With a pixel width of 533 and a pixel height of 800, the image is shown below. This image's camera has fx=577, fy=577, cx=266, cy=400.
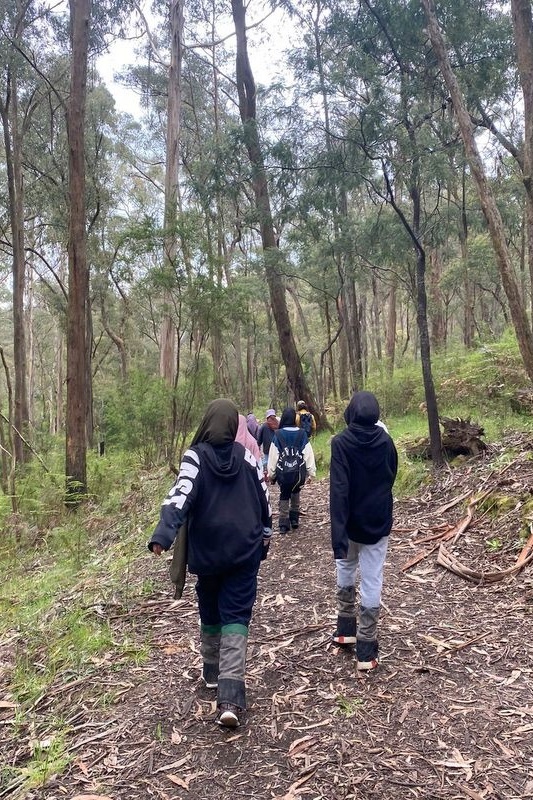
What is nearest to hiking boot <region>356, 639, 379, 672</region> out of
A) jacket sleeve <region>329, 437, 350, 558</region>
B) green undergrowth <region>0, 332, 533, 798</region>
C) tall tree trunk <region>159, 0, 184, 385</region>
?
green undergrowth <region>0, 332, 533, 798</region>

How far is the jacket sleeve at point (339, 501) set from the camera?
371cm

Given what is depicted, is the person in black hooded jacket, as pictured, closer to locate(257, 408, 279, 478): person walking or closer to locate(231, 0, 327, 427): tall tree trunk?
locate(257, 408, 279, 478): person walking

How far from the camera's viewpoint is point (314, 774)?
2.82 m

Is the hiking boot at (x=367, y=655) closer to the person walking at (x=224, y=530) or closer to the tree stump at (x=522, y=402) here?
the person walking at (x=224, y=530)

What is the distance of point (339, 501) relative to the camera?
3.73 metres

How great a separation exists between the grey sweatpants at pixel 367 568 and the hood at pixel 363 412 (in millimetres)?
778

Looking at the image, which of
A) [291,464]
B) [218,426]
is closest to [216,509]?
[218,426]

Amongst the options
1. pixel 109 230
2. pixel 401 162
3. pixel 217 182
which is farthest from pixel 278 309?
pixel 109 230

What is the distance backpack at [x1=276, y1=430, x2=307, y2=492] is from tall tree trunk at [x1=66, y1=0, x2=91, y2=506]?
5.40 meters

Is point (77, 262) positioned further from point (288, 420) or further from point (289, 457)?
point (289, 457)

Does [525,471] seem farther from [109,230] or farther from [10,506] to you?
[109,230]

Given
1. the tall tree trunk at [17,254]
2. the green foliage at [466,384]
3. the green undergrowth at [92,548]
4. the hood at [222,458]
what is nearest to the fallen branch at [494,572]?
the green undergrowth at [92,548]

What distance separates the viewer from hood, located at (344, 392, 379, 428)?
12.5 ft

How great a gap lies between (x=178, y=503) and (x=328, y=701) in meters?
1.53
